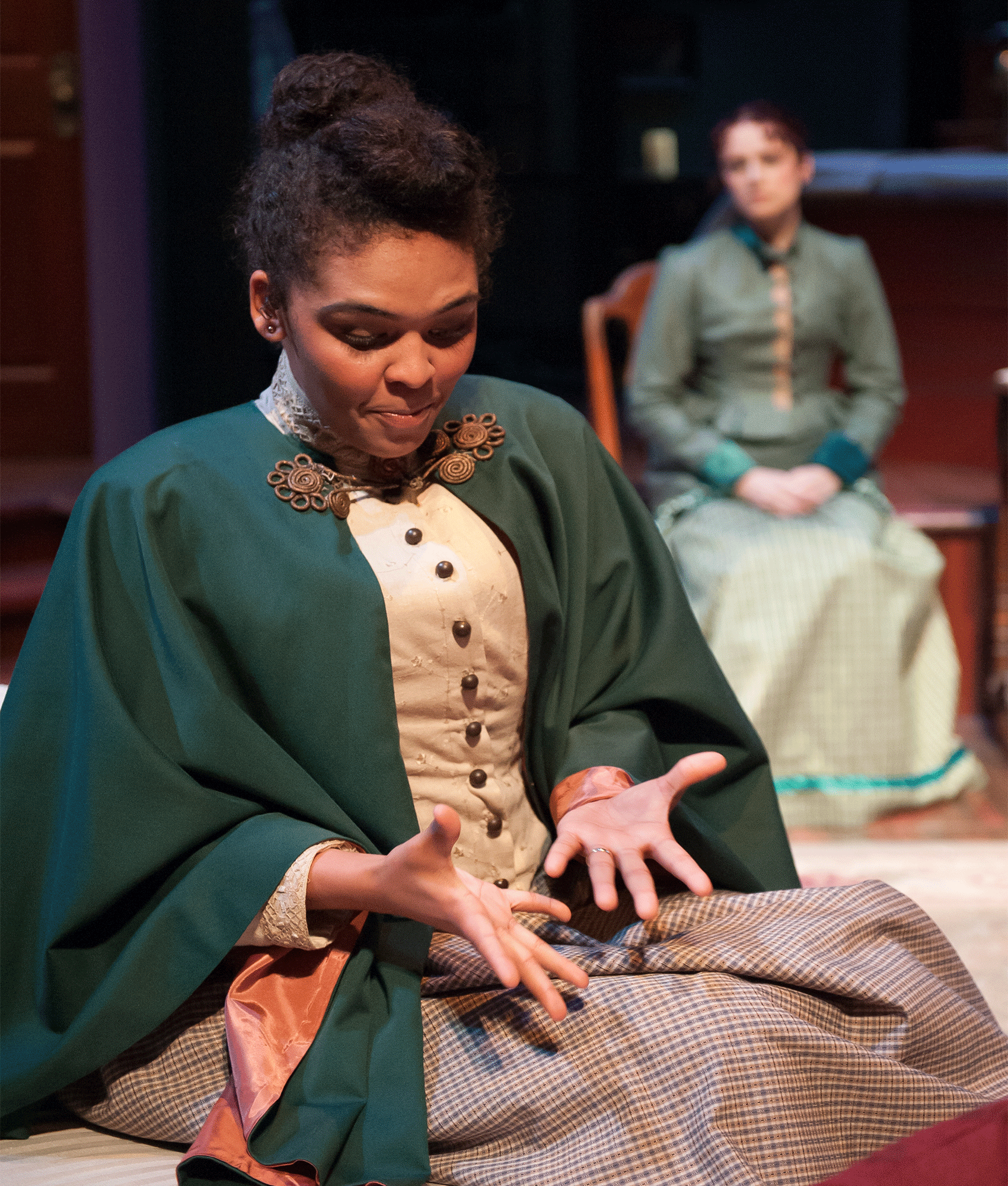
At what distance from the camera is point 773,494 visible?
3340mm

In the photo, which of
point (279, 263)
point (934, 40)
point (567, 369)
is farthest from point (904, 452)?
point (279, 263)

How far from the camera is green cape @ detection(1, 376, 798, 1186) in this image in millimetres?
1334

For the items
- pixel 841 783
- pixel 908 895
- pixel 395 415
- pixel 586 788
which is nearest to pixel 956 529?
pixel 841 783

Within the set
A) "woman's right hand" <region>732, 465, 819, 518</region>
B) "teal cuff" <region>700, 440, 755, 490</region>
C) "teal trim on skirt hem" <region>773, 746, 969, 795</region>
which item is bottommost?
"teal trim on skirt hem" <region>773, 746, 969, 795</region>

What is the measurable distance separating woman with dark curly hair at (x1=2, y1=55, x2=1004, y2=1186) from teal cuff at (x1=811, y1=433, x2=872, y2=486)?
200 cm

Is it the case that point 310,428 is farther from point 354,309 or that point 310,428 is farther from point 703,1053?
point 703,1053

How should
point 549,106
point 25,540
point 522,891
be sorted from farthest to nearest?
point 549,106
point 25,540
point 522,891

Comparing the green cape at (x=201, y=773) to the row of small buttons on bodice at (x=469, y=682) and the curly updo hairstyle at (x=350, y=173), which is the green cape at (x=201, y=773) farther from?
the curly updo hairstyle at (x=350, y=173)

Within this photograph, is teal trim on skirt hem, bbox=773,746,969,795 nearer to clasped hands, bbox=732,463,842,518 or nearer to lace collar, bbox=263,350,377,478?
clasped hands, bbox=732,463,842,518

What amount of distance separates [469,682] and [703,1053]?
44cm

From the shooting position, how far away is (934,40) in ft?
23.2

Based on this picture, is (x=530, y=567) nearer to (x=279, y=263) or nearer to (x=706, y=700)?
(x=706, y=700)

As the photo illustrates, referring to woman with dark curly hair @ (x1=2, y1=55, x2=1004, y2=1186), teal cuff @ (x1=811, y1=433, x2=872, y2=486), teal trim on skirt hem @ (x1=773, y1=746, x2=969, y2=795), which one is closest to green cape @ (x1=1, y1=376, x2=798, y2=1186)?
woman with dark curly hair @ (x1=2, y1=55, x2=1004, y2=1186)

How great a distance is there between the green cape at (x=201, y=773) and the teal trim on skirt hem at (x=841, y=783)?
172 centimetres
